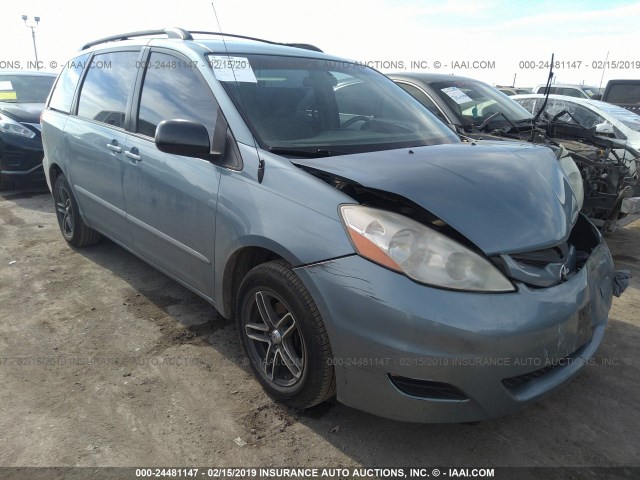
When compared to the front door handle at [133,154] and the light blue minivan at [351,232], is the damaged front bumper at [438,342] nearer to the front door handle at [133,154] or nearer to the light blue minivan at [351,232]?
the light blue minivan at [351,232]

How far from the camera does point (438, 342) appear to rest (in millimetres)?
1813

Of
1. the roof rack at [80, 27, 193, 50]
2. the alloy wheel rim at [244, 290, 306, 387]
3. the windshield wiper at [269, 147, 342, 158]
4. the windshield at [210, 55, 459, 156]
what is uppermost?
the roof rack at [80, 27, 193, 50]

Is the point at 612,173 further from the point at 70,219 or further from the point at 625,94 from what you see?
the point at 625,94

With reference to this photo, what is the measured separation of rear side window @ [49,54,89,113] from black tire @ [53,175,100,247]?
0.67 m

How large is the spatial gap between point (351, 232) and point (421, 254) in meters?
0.29

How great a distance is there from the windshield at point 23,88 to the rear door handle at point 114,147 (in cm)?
562

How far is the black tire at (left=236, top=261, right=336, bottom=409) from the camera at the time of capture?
2.10 metres

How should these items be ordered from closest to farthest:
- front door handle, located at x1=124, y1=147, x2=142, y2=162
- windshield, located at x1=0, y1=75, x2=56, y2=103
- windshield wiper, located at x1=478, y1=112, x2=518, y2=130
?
front door handle, located at x1=124, y1=147, x2=142, y2=162 → windshield wiper, located at x1=478, y1=112, x2=518, y2=130 → windshield, located at x1=0, y1=75, x2=56, y2=103

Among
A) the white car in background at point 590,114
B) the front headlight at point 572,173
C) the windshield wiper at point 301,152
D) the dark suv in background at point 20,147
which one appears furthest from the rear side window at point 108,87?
the white car in background at point 590,114

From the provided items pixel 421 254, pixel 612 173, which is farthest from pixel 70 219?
pixel 612 173

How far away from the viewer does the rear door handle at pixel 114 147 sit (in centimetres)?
338

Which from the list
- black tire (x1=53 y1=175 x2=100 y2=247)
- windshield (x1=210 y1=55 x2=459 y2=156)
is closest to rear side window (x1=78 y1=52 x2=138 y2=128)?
black tire (x1=53 y1=175 x2=100 y2=247)

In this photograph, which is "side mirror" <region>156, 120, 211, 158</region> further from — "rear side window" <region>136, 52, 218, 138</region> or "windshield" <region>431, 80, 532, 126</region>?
"windshield" <region>431, 80, 532, 126</region>

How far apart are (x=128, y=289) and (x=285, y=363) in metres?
2.02
